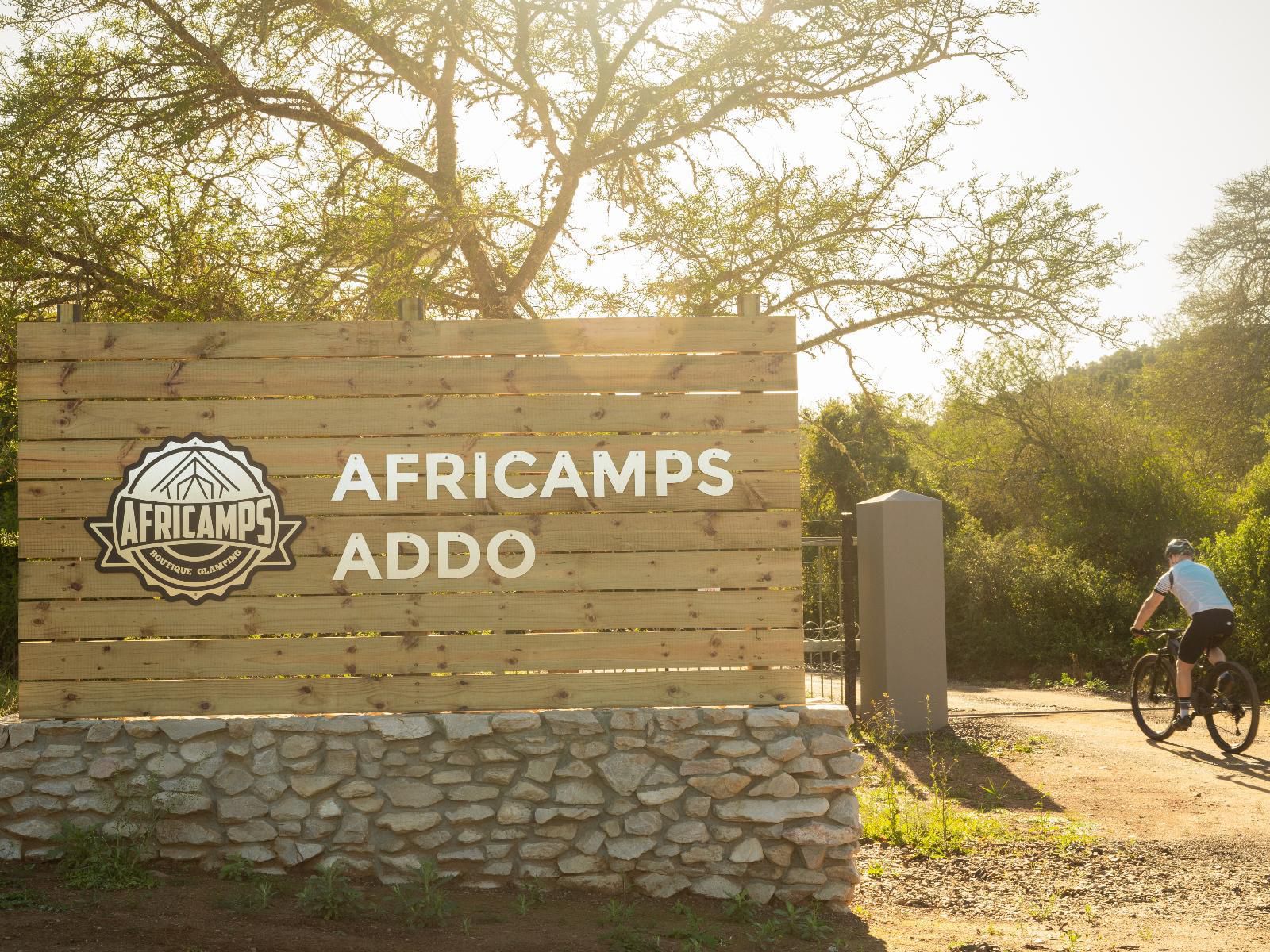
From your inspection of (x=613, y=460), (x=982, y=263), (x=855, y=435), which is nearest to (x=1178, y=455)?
(x=855, y=435)

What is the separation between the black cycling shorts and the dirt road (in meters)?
0.83

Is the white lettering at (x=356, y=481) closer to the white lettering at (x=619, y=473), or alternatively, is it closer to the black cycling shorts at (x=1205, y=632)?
the white lettering at (x=619, y=473)

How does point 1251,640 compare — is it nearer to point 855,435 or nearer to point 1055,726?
point 1055,726

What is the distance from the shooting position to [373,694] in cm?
551

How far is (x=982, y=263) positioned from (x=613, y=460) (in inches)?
263

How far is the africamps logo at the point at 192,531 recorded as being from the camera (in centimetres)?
556

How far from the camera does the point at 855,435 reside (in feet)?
65.6

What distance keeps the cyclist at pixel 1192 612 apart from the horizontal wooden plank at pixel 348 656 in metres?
5.46

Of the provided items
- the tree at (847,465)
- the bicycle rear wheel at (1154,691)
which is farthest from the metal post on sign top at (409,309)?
the tree at (847,465)

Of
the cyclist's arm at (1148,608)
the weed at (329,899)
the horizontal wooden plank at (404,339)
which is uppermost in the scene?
the horizontal wooden plank at (404,339)

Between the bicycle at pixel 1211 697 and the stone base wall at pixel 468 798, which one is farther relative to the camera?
the bicycle at pixel 1211 697

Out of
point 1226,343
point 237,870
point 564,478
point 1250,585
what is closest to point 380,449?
point 564,478

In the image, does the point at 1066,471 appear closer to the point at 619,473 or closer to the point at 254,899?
the point at 619,473

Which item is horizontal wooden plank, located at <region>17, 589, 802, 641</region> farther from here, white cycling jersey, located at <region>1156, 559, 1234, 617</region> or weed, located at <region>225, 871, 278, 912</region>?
white cycling jersey, located at <region>1156, 559, 1234, 617</region>
